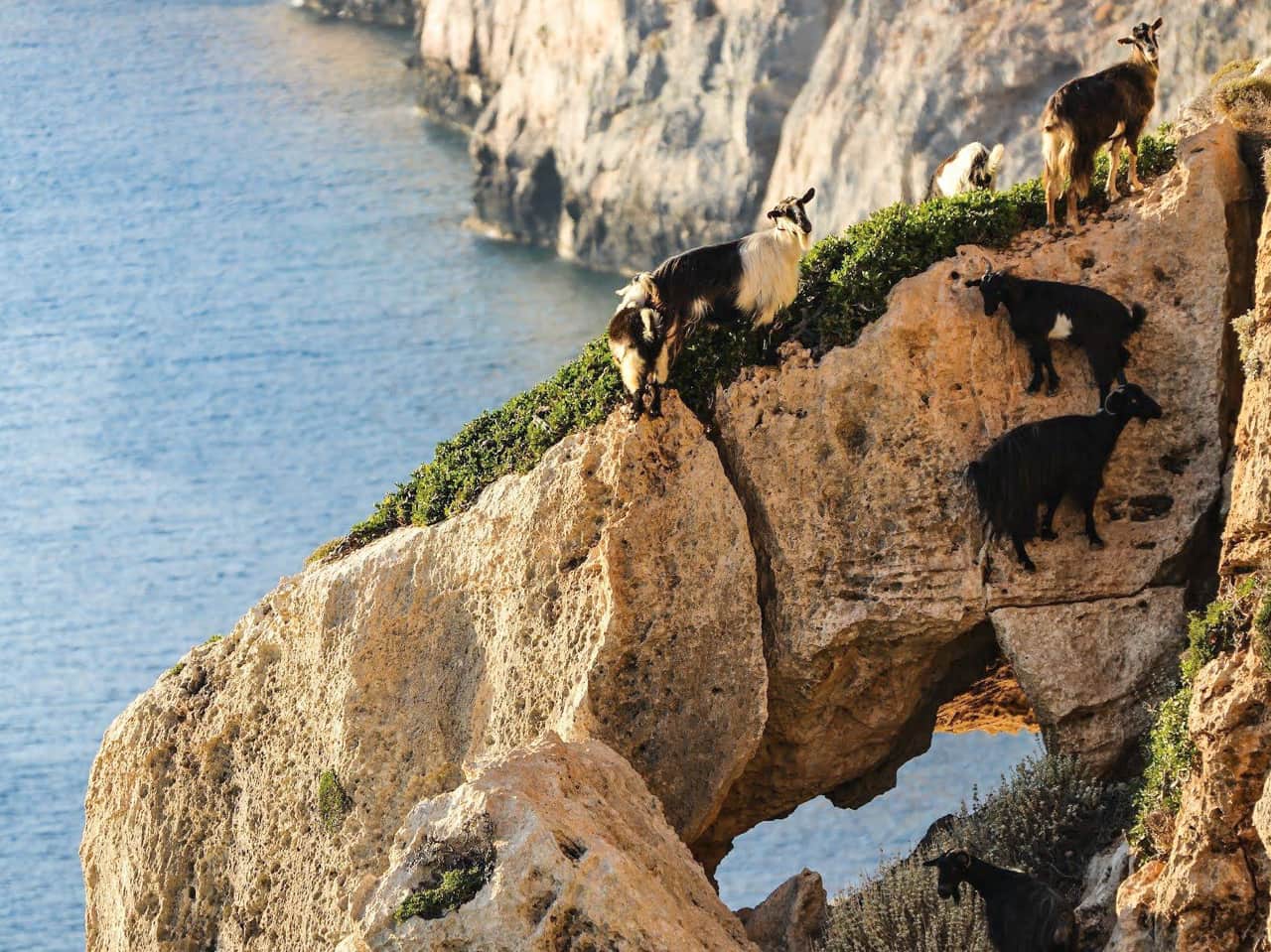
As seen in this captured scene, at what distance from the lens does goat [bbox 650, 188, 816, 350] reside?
1384 centimetres

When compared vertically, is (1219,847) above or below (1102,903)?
above

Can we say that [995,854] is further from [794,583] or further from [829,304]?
[829,304]

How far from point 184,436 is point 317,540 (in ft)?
17.0

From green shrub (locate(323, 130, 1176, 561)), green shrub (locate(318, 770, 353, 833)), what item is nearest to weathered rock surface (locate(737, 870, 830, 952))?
green shrub (locate(318, 770, 353, 833))

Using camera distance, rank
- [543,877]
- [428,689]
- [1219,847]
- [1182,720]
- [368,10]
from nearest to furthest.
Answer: [543,877], [1219,847], [1182,720], [428,689], [368,10]

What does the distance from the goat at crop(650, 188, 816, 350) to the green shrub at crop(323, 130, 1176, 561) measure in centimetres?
36

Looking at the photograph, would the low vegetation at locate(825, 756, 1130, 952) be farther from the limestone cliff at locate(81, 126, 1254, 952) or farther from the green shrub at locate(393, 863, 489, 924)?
the green shrub at locate(393, 863, 489, 924)

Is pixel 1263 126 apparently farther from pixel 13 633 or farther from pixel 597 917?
pixel 13 633

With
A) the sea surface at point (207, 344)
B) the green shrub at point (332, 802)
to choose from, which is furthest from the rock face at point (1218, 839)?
the sea surface at point (207, 344)

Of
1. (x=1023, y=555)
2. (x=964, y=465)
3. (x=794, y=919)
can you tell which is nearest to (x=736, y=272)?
(x=964, y=465)

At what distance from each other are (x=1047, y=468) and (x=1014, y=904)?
328 cm

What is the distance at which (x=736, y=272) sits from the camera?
45.7 ft

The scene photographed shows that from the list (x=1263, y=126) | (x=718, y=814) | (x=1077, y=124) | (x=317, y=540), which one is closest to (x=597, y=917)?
(x=718, y=814)

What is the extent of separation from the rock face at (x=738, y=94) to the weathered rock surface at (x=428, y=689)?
2210cm
